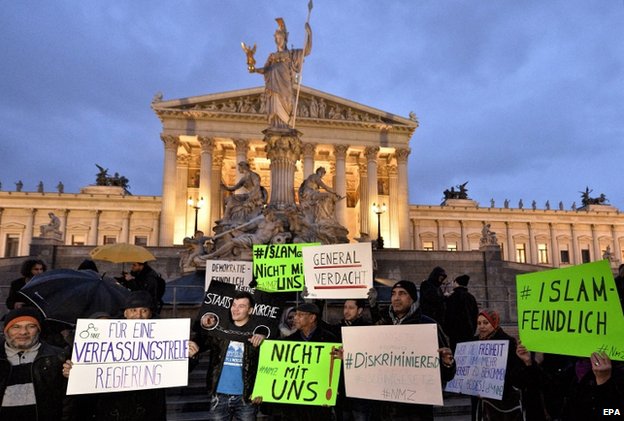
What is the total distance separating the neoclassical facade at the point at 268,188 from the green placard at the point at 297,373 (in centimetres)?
3714

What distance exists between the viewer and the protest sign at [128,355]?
4.48m

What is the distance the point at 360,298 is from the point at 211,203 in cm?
4498

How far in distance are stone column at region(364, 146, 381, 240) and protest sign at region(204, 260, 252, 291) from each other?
42.8 meters

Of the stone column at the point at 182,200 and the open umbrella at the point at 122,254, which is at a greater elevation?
the stone column at the point at 182,200

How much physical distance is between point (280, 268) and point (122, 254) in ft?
14.4

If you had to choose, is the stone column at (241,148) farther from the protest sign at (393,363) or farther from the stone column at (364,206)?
the protest sign at (393,363)

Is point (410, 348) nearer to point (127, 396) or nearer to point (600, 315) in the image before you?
point (600, 315)

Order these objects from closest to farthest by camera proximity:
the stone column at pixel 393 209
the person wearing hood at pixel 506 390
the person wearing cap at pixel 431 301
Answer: the person wearing hood at pixel 506 390
the person wearing cap at pixel 431 301
the stone column at pixel 393 209

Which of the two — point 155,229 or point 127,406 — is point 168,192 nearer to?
point 155,229

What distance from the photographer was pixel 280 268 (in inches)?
322

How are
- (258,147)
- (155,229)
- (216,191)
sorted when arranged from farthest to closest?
(155,229)
(258,147)
(216,191)

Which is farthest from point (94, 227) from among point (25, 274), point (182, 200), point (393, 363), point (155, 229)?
point (393, 363)

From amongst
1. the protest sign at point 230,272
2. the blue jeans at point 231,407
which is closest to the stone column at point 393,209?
the protest sign at point 230,272

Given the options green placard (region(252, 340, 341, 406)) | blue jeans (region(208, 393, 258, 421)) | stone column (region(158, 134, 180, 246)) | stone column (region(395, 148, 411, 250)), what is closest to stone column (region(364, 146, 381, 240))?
stone column (region(395, 148, 411, 250))
